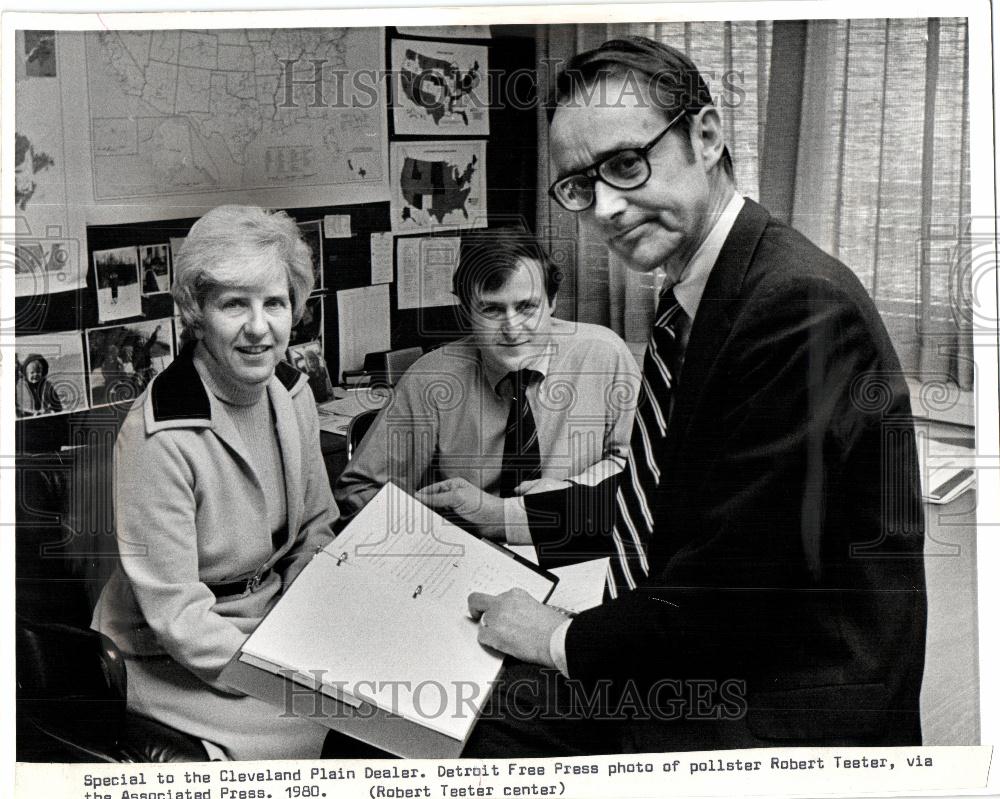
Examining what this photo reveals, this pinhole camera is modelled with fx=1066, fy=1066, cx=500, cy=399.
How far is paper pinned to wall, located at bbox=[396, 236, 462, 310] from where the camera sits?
1.42m

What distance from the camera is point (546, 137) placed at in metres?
1.42

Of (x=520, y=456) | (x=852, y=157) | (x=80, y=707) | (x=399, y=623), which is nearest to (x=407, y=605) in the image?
(x=399, y=623)

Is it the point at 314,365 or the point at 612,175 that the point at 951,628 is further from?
the point at 314,365

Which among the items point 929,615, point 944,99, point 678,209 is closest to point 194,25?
point 678,209

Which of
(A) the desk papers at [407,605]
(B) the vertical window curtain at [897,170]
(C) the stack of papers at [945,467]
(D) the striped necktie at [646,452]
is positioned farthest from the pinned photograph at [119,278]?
(C) the stack of papers at [945,467]

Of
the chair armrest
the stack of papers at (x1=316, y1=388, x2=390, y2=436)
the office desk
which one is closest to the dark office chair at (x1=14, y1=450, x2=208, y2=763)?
the chair armrest

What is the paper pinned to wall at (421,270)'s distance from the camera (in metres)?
1.42

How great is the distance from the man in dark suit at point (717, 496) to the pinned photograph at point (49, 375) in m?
0.51

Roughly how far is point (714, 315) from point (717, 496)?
241mm

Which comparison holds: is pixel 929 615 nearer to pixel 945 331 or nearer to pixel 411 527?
pixel 945 331

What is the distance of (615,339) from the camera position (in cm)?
143

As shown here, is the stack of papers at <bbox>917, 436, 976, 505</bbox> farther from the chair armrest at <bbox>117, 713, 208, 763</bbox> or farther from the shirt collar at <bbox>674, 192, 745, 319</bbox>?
the chair armrest at <bbox>117, 713, 208, 763</bbox>

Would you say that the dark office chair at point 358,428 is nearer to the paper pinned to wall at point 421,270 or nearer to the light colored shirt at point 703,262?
the paper pinned to wall at point 421,270

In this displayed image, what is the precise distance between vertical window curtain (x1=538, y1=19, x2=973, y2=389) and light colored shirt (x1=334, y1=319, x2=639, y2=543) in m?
0.06
